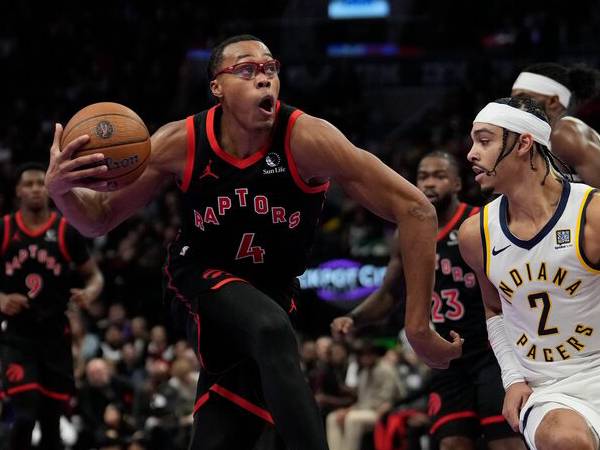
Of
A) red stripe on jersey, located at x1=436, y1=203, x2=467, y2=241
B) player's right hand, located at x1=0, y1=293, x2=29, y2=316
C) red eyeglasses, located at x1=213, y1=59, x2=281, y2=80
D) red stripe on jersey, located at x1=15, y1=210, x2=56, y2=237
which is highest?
red eyeglasses, located at x1=213, y1=59, x2=281, y2=80

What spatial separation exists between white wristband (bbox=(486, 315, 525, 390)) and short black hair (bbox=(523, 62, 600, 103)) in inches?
89.5

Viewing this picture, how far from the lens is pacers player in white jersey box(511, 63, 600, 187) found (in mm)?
6418

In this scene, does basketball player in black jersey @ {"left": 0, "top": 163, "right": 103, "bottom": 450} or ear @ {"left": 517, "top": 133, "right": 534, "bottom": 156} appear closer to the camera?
ear @ {"left": 517, "top": 133, "right": 534, "bottom": 156}

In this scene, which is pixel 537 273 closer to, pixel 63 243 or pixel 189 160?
pixel 189 160

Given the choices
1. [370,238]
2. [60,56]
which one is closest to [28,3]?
[60,56]

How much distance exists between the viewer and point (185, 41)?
→ 922 inches

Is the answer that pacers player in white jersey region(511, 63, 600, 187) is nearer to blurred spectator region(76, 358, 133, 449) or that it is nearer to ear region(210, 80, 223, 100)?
ear region(210, 80, 223, 100)

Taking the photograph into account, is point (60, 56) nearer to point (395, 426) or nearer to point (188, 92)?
point (188, 92)

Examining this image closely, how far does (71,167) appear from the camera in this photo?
4.68 m

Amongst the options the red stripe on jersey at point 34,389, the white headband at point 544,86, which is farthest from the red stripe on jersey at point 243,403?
the red stripe on jersey at point 34,389

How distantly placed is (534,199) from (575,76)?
2347mm

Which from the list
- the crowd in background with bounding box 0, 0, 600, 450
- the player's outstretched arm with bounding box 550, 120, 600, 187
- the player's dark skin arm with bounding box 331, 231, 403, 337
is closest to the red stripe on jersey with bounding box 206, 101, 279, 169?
the player's dark skin arm with bounding box 331, 231, 403, 337

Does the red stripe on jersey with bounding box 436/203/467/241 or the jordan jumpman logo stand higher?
the jordan jumpman logo

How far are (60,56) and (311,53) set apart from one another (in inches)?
216
